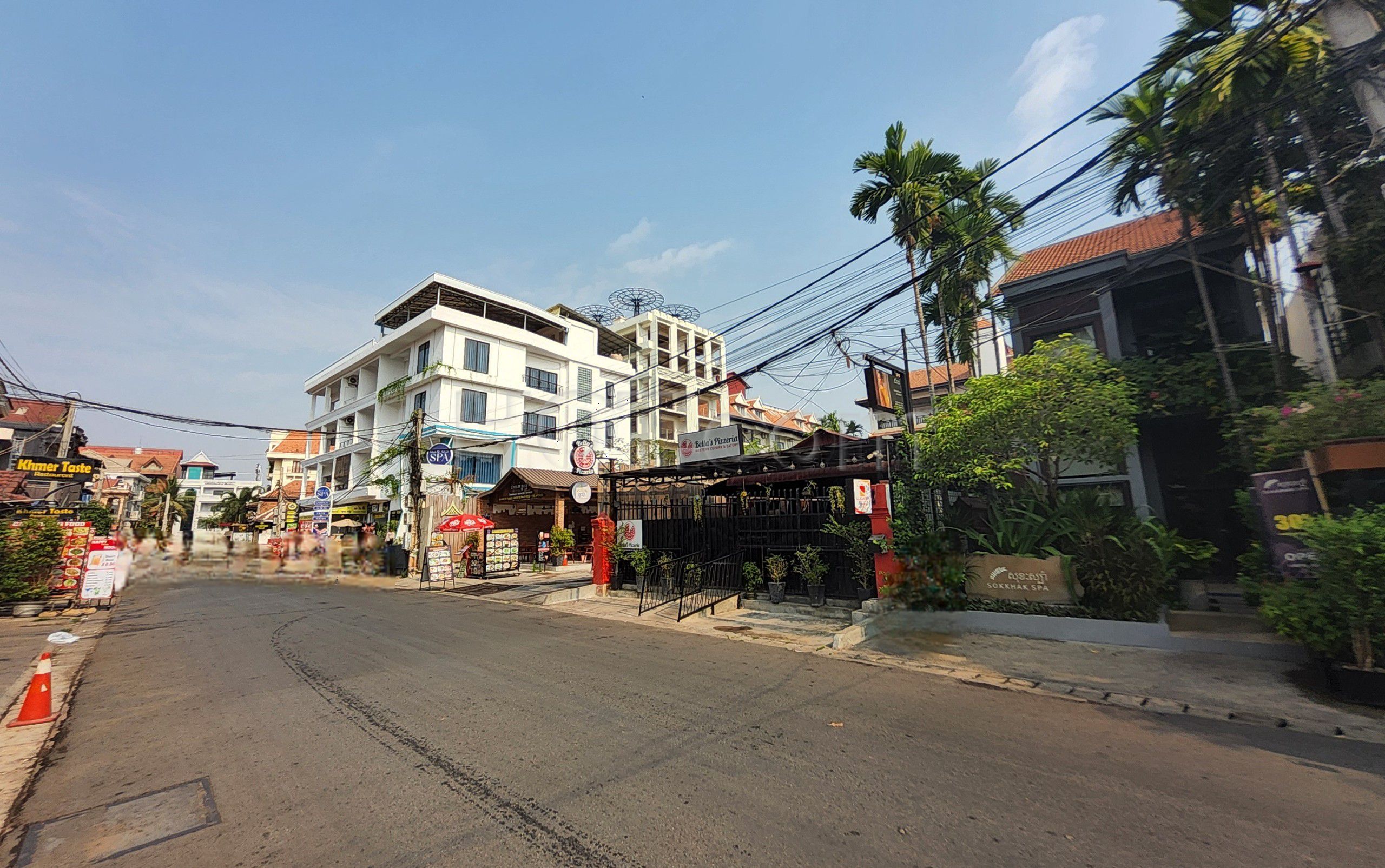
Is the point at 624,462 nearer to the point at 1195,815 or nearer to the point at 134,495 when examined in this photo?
the point at 1195,815

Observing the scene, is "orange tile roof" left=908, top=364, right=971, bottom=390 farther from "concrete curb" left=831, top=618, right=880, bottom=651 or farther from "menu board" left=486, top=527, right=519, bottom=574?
"menu board" left=486, top=527, right=519, bottom=574

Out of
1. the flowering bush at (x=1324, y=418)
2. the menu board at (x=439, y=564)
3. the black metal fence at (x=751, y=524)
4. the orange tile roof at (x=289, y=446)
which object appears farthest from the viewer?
the orange tile roof at (x=289, y=446)

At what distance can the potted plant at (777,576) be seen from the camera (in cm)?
1319

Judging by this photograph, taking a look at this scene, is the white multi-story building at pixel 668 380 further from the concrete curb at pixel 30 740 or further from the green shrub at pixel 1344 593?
the green shrub at pixel 1344 593

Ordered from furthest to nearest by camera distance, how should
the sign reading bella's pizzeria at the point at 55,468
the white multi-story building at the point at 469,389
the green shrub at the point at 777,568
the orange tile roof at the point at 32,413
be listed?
the white multi-story building at the point at 469,389 → the orange tile roof at the point at 32,413 → the sign reading bella's pizzeria at the point at 55,468 → the green shrub at the point at 777,568

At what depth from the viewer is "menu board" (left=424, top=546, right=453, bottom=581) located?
807 inches

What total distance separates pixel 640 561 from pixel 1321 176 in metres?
16.6

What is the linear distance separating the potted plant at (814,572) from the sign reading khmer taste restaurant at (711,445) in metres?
2.99

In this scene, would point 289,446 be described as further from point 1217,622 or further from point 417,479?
point 1217,622

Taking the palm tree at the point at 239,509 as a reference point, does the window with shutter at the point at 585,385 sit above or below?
above

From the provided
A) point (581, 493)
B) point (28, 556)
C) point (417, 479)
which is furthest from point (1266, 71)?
point (28, 556)

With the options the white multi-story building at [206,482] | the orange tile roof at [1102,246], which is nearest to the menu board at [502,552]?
the orange tile roof at [1102,246]

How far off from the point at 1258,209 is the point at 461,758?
1837 centimetres

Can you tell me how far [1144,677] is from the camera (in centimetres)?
712
